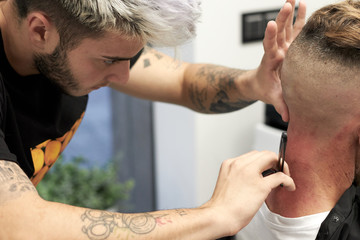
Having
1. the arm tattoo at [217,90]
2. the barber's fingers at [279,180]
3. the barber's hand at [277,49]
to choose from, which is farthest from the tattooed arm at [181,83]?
the barber's fingers at [279,180]

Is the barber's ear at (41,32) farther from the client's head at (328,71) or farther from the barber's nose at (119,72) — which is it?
the client's head at (328,71)

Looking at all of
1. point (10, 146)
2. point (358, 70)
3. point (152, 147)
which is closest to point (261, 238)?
point (358, 70)

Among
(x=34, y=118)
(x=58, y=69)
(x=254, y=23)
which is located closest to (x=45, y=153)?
(x=34, y=118)

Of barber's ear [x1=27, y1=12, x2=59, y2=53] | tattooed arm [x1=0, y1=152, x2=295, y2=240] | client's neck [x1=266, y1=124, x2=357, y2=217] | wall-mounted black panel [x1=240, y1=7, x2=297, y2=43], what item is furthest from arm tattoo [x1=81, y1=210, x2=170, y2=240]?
wall-mounted black panel [x1=240, y1=7, x2=297, y2=43]

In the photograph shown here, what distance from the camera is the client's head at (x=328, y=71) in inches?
45.6

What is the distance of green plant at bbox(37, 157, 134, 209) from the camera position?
3.04 metres

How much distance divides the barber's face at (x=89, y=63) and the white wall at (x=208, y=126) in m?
1.17

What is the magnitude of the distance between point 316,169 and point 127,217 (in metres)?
0.49

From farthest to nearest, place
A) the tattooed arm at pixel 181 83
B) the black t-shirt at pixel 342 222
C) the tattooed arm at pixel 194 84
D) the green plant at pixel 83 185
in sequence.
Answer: the green plant at pixel 83 185, the tattooed arm at pixel 181 83, the tattooed arm at pixel 194 84, the black t-shirt at pixel 342 222

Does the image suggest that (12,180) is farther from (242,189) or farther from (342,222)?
(342,222)

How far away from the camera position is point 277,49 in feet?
4.63

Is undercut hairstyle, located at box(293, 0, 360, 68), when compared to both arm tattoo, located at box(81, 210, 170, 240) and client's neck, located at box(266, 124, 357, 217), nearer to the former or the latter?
client's neck, located at box(266, 124, 357, 217)

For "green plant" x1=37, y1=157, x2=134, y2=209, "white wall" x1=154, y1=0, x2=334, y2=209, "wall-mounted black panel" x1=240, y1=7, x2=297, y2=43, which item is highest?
"wall-mounted black panel" x1=240, y1=7, x2=297, y2=43

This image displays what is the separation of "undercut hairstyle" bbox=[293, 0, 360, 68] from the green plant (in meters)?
2.10
